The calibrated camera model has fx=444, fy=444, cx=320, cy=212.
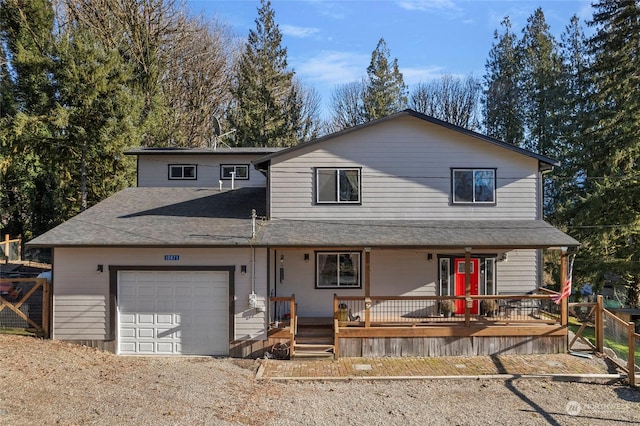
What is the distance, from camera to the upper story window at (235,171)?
19781 mm

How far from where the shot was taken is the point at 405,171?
44.6 feet

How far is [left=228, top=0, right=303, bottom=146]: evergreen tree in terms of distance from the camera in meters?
31.8

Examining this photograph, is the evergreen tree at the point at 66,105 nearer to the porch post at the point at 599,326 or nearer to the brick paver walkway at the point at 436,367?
the brick paver walkway at the point at 436,367

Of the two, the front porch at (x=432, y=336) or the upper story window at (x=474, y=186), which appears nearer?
the front porch at (x=432, y=336)

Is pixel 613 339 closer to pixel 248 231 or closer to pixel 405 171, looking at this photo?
pixel 405 171

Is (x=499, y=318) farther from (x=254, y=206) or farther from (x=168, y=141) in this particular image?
(x=168, y=141)

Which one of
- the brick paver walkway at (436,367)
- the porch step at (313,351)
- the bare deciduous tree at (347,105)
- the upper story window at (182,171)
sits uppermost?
the bare deciduous tree at (347,105)

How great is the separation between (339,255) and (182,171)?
9451mm

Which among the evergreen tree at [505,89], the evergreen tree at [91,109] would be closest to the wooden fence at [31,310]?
the evergreen tree at [91,109]

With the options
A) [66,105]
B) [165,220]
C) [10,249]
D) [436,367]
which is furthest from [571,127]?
[10,249]

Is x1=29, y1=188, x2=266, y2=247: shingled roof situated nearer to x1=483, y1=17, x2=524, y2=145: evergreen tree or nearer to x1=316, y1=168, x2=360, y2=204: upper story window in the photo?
x1=316, y1=168, x2=360, y2=204: upper story window

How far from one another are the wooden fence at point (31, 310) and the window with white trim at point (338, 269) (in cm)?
747

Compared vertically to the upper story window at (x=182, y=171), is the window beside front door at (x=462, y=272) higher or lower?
lower

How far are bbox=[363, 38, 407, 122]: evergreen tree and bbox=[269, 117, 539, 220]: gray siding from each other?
70.3 ft
